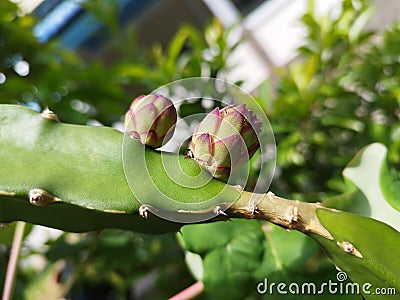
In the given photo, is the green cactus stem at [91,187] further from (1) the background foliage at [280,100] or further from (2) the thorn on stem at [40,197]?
(1) the background foliage at [280,100]

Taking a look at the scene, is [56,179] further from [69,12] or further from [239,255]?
[69,12]

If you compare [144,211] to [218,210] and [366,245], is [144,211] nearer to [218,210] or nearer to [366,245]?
[218,210]

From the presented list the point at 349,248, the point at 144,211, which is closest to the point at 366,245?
the point at 349,248

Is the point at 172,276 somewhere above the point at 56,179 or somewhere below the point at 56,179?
below

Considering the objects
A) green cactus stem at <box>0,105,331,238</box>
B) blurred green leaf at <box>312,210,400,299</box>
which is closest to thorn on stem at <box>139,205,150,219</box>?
green cactus stem at <box>0,105,331,238</box>

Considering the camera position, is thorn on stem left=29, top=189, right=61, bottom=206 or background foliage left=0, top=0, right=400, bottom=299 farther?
background foliage left=0, top=0, right=400, bottom=299

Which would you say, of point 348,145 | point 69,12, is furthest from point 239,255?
point 69,12

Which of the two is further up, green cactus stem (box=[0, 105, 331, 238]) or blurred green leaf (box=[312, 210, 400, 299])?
green cactus stem (box=[0, 105, 331, 238])

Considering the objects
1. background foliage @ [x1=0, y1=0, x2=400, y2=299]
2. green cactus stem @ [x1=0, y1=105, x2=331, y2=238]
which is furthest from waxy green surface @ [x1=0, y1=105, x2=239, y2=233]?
background foliage @ [x1=0, y1=0, x2=400, y2=299]

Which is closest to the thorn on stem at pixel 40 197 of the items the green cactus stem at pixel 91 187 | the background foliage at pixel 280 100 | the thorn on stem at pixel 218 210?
the green cactus stem at pixel 91 187

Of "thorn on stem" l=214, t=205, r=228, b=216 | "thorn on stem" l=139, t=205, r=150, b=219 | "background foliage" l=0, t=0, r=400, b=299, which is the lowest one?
"background foliage" l=0, t=0, r=400, b=299

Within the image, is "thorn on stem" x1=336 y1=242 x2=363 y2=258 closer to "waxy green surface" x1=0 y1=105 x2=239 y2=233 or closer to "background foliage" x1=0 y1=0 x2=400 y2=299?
"waxy green surface" x1=0 y1=105 x2=239 y2=233
